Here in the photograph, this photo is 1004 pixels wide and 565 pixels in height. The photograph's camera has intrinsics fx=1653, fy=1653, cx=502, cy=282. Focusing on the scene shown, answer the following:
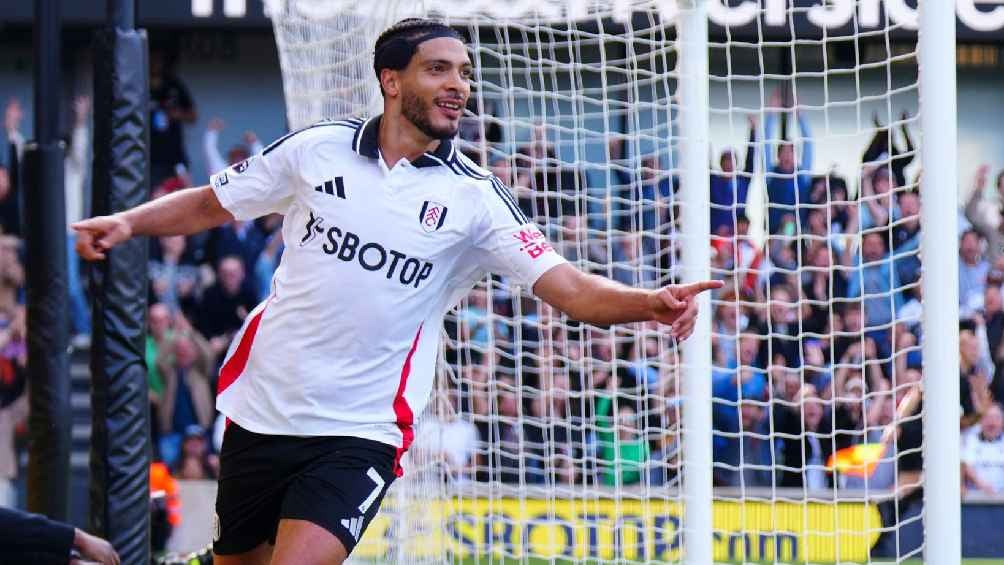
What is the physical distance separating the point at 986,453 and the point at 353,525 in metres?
8.92

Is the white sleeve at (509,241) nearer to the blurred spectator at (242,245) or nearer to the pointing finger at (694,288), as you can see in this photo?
the pointing finger at (694,288)

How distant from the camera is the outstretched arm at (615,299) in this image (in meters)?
4.32

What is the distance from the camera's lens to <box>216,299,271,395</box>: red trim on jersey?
17.0 feet

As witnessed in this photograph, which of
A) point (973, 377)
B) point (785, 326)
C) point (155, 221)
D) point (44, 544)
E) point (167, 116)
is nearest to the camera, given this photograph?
point (44, 544)

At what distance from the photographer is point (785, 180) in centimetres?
946

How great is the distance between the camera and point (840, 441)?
10602 millimetres

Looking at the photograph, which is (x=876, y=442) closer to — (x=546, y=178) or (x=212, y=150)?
(x=546, y=178)

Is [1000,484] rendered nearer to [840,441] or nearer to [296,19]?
[840,441]

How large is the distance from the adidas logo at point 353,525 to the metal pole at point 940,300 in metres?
2.12

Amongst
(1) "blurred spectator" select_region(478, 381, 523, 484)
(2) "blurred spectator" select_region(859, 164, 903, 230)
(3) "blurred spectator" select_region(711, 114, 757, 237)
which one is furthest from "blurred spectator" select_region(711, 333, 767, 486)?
(1) "blurred spectator" select_region(478, 381, 523, 484)

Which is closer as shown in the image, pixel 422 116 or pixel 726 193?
pixel 422 116

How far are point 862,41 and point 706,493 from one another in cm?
774

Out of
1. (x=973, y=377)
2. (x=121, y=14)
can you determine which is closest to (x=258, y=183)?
(x=121, y=14)

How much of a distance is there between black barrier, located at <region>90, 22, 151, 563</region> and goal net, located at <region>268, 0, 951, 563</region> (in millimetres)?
1299
